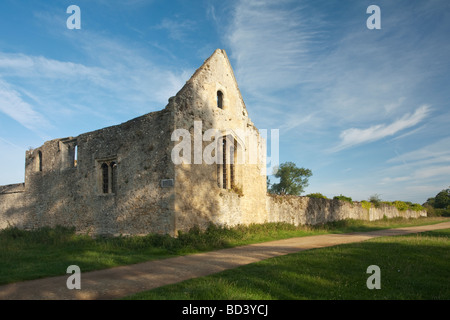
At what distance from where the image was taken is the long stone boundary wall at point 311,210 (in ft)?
69.0

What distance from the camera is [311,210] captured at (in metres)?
24.2

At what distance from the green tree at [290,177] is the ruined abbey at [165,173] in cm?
→ 3747

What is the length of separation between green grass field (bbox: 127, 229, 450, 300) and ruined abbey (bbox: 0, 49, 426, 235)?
6.34 meters

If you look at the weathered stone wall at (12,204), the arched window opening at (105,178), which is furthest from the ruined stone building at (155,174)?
the weathered stone wall at (12,204)

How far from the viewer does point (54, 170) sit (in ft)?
63.2

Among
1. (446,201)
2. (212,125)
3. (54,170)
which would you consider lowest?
(446,201)

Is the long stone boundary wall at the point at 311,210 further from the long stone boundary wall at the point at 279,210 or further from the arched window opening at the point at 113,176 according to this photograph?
the arched window opening at the point at 113,176

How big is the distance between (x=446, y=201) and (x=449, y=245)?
5663cm

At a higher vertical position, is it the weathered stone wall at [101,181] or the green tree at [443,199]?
the weathered stone wall at [101,181]

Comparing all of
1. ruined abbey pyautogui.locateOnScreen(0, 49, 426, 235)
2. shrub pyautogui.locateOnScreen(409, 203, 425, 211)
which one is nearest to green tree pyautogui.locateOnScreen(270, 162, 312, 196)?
shrub pyautogui.locateOnScreen(409, 203, 425, 211)

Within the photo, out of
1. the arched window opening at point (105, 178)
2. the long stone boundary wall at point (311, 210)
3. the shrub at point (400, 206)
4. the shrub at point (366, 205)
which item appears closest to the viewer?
the arched window opening at point (105, 178)
